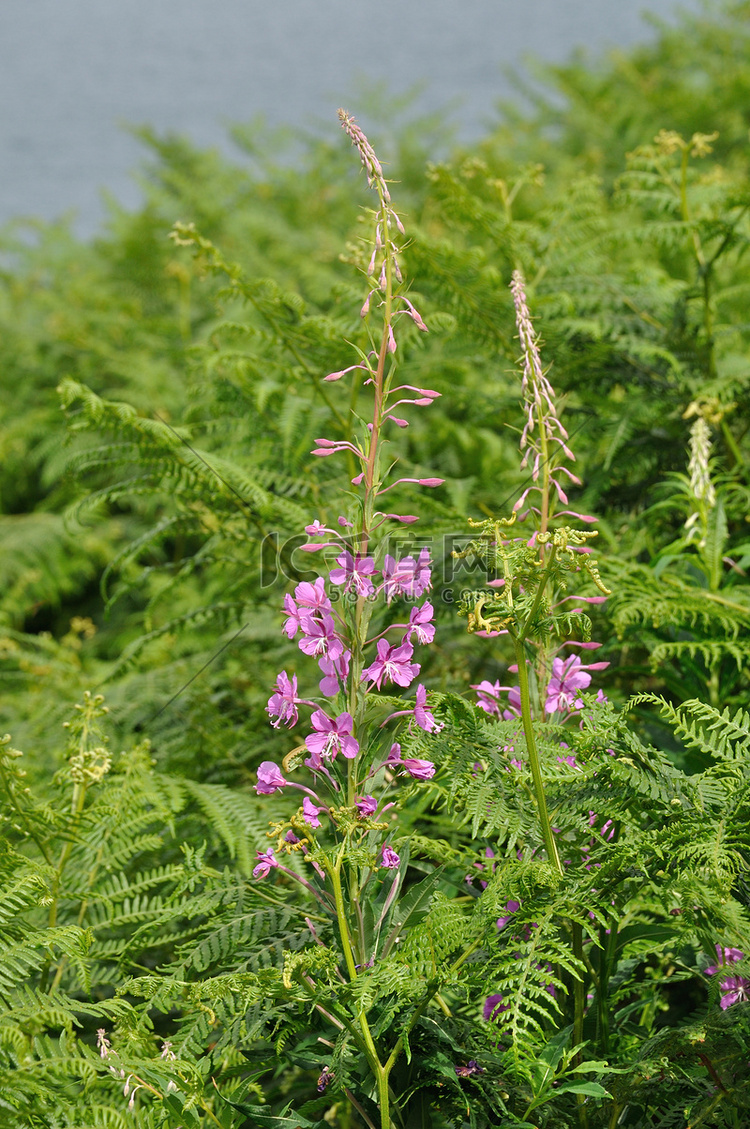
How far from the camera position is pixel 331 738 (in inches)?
54.4

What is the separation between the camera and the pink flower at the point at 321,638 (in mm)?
1401

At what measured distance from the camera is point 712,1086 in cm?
142

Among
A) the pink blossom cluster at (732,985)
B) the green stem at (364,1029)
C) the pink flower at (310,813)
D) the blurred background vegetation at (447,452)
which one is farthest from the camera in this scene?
the blurred background vegetation at (447,452)

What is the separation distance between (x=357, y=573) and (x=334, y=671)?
16 cm

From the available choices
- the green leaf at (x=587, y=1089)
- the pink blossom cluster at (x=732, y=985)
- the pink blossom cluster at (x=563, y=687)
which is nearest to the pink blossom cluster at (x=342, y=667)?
the pink blossom cluster at (x=563, y=687)

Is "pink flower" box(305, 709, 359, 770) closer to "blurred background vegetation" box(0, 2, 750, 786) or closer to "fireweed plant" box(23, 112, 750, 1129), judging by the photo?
"fireweed plant" box(23, 112, 750, 1129)

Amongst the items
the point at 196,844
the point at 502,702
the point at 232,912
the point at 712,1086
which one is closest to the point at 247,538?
the point at 196,844

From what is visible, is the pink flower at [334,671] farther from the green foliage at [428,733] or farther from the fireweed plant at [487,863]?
the green foliage at [428,733]

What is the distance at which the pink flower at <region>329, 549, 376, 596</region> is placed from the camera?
1391 millimetres

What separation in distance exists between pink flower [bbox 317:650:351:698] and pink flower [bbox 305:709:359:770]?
0.05 metres

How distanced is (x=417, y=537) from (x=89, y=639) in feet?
9.54

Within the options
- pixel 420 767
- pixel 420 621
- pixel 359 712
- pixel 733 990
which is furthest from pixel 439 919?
pixel 733 990

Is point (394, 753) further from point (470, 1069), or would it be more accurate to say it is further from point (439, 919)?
point (470, 1069)

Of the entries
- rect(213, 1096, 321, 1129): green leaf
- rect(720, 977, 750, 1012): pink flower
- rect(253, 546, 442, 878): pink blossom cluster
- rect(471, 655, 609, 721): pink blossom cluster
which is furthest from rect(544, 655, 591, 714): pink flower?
rect(213, 1096, 321, 1129): green leaf
